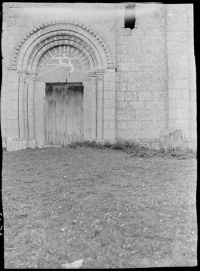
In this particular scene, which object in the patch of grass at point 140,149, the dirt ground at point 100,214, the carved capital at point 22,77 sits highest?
the carved capital at point 22,77

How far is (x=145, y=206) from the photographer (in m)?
3.90

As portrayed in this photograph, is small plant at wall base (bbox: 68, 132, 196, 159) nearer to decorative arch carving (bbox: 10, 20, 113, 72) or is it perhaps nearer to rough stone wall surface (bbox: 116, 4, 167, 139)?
rough stone wall surface (bbox: 116, 4, 167, 139)

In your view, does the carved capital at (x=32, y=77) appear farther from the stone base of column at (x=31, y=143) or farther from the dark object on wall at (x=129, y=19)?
the dark object on wall at (x=129, y=19)

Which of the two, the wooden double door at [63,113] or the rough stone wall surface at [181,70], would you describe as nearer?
the rough stone wall surface at [181,70]

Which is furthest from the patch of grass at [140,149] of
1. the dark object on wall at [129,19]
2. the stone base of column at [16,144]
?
the dark object on wall at [129,19]

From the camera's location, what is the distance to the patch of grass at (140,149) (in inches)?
253

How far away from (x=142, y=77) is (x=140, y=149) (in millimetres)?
2116

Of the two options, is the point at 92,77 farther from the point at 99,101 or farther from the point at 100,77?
the point at 99,101

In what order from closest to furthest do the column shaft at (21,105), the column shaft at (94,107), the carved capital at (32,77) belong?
the column shaft at (21,105) < the column shaft at (94,107) < the carved capital at (32,77)

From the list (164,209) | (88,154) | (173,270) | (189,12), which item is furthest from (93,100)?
(173,270)

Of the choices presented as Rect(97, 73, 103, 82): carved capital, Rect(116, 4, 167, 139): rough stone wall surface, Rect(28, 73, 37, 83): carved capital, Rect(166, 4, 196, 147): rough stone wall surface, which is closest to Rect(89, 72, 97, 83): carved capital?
Rect(97, 73, 103, 82): carved capital

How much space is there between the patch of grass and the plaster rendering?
27 cm

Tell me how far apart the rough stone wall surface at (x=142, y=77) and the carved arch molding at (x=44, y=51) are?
561 mm

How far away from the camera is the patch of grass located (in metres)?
6.43
